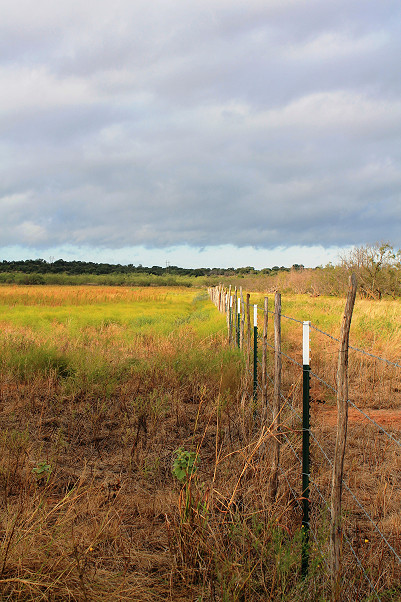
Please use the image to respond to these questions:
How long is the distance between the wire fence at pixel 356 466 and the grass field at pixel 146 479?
71 mm

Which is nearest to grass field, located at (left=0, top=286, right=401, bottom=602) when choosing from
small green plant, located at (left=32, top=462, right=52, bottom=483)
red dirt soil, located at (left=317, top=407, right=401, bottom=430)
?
small green plant, located at (left=32, top=462, right=52, bottom=483)

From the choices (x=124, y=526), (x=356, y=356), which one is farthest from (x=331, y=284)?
(x=124, y=526)

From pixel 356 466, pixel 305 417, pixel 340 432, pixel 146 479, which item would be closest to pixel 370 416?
pixel 356 466

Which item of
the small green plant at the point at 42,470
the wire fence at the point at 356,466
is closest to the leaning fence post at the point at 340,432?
the wire fence at the point at 356,466

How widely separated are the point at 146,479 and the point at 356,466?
2449 millimetres

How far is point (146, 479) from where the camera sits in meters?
4.77

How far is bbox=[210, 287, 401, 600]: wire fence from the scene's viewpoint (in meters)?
3.08

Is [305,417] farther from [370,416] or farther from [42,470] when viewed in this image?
[370,416]

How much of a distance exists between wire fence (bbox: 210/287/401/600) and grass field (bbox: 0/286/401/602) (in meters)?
0.07

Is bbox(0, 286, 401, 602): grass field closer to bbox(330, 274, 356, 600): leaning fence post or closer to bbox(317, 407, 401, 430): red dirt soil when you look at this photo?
bbox(330, 274, 356, 600): leaning fence post

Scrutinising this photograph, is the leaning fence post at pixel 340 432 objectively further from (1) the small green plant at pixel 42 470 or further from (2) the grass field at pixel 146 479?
(1) the small green plant at pixel 42 470

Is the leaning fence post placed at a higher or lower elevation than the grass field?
higher

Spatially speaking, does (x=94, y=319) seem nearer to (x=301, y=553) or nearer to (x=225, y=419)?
(x=225, y=419)

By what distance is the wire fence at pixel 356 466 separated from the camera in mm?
3076
